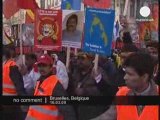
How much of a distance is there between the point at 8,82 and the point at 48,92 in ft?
1.08

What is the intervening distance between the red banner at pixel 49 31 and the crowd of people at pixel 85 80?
69mm

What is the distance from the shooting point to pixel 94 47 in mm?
5625

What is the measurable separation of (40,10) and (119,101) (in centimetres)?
96

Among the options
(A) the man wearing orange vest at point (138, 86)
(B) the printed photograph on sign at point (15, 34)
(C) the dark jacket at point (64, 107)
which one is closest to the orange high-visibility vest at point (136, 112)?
(A) the man wearing orange vest at point (138, 86)

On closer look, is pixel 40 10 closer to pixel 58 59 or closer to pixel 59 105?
pixel 58 59

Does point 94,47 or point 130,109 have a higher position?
point 94,47

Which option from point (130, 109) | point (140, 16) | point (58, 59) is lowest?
point (130, 109)

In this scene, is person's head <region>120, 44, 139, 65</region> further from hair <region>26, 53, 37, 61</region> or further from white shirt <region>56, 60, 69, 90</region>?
hair <region>26, 53, 37, 61</region>

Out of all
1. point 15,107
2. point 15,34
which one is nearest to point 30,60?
point 15,34

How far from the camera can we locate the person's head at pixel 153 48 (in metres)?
5.59

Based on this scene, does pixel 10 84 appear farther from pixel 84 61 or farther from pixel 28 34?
pixel 84 61

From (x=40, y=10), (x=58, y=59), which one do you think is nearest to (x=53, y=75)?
(x=58, y=59)

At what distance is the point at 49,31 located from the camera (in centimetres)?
562

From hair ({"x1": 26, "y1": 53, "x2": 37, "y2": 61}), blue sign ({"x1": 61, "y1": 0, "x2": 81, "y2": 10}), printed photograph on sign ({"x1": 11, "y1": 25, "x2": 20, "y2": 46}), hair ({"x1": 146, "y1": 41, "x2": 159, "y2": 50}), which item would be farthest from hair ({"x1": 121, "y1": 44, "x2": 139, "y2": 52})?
printed photograph on sign ({"x1": 11, "y1": 25, "x2": 20, "y2": 46})
